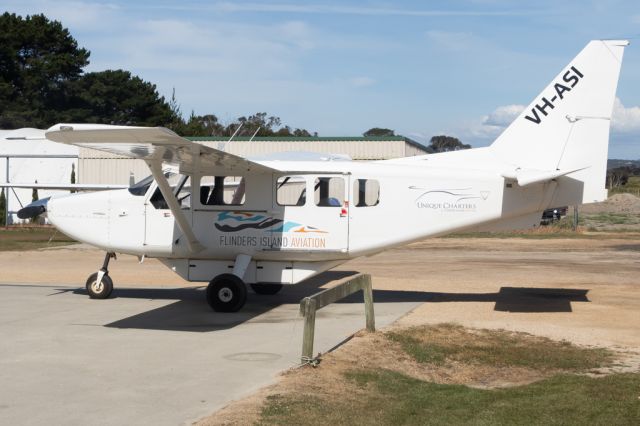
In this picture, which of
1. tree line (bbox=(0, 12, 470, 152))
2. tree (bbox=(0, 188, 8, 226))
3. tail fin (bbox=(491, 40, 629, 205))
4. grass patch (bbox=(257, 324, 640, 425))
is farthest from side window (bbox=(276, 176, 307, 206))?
tree line (bbox=(0, 12, 470, 152))

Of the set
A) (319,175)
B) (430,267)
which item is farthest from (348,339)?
(430,267)

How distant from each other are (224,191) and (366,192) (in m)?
2.45

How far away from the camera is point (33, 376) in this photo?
900 centimetres

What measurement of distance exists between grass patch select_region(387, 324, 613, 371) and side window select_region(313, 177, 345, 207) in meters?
3.09

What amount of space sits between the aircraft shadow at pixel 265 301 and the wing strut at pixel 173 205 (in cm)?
111

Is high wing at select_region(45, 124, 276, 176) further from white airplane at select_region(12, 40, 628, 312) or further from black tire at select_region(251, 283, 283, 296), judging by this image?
black tire at select_region(251, 283, 283, 296)

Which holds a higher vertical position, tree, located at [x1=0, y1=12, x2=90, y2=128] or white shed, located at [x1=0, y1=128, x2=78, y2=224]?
tree, located at [x1=0, y1=12, x2=90, y2=128]

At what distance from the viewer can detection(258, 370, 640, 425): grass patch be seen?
7492 mm

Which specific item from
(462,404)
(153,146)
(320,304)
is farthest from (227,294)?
(462,404)

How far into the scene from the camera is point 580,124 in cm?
1421

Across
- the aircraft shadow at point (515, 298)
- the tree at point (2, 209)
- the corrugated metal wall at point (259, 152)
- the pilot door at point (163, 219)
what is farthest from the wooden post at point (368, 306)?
the tree at point (2, 209)

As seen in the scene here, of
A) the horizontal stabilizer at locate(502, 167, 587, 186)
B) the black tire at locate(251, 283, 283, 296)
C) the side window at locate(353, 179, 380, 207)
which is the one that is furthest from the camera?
the black tire at locate(251, 283, 283, 296)

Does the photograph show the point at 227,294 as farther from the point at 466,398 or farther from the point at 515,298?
the point at 466,398

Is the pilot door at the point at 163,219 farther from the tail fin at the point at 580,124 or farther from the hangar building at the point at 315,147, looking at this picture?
the hangar building at the point at 315,147
